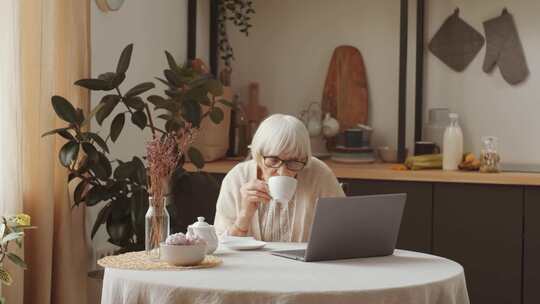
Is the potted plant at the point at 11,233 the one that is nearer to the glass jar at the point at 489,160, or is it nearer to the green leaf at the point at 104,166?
the green leaf at the point at 104,166

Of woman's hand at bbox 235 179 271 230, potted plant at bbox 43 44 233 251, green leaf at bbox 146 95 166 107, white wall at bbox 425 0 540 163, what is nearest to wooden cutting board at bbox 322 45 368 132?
white wall at bbox 425 0 540 163

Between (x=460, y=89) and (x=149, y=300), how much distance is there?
2740 mm

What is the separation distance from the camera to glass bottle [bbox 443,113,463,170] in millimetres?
3967

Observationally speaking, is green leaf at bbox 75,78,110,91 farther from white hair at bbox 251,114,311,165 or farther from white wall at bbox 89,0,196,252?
white hair at bbox 251,114,311,165

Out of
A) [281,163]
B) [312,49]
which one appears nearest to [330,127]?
[312,49]

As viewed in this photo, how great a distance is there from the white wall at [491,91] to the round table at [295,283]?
2.12 metres

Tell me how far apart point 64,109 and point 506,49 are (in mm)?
2298

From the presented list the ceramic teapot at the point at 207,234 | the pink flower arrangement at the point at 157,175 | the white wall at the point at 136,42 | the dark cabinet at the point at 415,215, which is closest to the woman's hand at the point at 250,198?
the ceramic teapot at the point at 207,234

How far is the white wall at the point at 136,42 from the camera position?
3631 mm

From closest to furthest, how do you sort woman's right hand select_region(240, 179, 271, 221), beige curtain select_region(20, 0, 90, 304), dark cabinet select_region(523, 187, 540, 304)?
woman's right hand select_region(240, 179, 271, 221) → beige curtain select_region(20, 0, 90, 304) → dark cabinet select_region(523, 187, 540, 304)

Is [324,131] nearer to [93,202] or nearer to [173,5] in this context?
[173,5]

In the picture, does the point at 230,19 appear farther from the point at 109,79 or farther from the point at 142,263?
the point at 142,263

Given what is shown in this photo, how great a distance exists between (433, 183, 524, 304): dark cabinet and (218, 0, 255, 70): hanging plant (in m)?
1.44

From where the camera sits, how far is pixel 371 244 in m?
2.35
